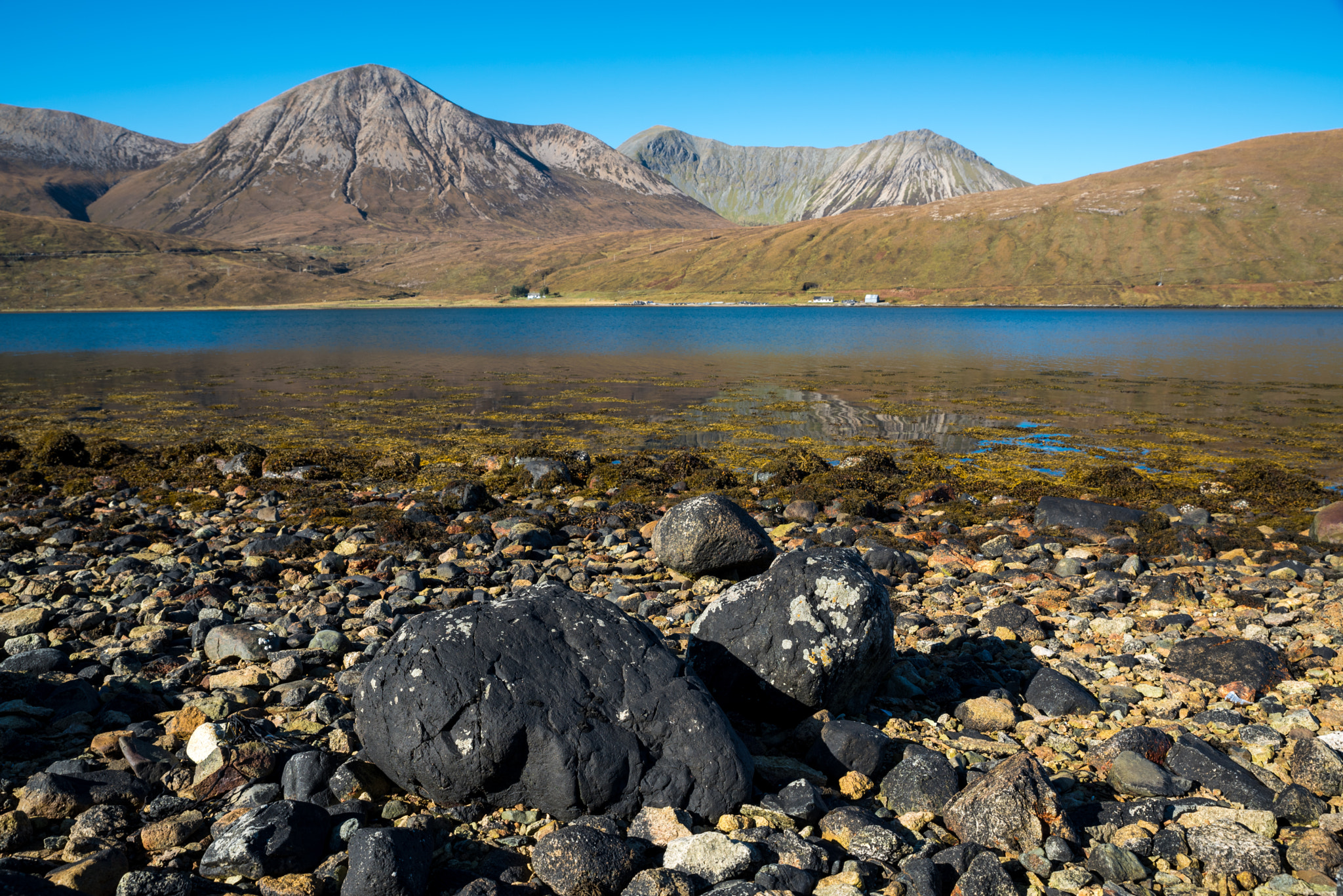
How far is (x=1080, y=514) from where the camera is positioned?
51.9 ft

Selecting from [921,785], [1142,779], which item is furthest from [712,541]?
[1142,779]

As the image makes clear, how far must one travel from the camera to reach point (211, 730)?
6.64m

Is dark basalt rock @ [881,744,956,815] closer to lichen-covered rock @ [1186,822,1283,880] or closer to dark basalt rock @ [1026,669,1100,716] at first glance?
lichen-covered rock @ [1186,822,1283,880]

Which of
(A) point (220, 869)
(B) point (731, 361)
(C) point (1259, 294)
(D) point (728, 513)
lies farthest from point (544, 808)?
(C) point (1259, 294)

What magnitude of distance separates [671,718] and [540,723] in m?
1.11

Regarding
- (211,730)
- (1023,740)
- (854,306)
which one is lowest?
(1023,740)

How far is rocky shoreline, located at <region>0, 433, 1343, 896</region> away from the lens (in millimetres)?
5547

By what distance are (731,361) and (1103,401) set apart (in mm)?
25939

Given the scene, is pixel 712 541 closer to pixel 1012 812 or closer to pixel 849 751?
pixel 849 751

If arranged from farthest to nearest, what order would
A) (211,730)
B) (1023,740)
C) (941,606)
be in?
(941,606)
(1023,740)
(211,730)

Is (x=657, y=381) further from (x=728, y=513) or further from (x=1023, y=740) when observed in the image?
(x=1023, y=740)

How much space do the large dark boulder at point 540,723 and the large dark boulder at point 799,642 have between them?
1433 millimetres

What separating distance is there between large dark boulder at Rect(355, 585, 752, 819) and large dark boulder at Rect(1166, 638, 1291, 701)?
5.95 meters

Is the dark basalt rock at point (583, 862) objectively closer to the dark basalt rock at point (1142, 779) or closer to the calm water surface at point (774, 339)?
the dark basalt rock at point (1142, 779)
